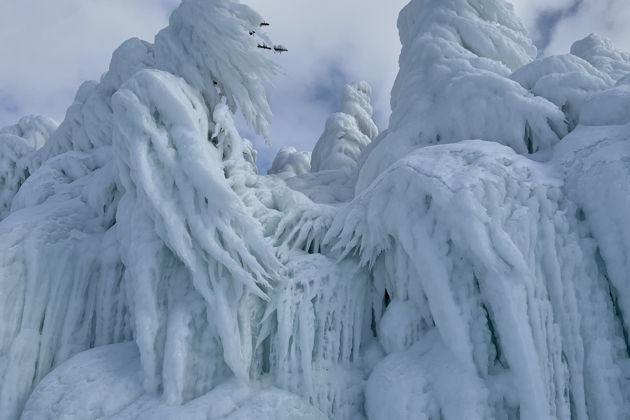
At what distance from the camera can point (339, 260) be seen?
6980 mm

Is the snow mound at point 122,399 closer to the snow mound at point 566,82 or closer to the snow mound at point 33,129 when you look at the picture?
the snow mound at point 566,82

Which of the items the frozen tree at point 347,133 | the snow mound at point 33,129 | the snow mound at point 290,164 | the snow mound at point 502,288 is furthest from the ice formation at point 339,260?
the snow mound at point 33,129

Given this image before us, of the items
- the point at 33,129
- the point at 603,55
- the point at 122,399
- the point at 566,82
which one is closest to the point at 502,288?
the point at 566,82

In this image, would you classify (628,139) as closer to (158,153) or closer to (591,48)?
(591,48)

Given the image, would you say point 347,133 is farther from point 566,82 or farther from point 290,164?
point 566,82

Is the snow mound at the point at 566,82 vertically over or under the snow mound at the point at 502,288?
over

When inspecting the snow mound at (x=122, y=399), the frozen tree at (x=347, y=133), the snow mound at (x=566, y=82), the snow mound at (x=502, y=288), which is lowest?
the snow mound at (x=122, y=399)

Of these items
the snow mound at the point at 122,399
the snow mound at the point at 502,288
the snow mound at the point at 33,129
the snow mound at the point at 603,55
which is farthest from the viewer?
the snow mound at the point at 33,129

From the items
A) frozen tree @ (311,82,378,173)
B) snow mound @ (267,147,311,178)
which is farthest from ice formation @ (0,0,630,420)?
snow mound @ (267,147,311,178)

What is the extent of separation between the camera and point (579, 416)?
4.63 m

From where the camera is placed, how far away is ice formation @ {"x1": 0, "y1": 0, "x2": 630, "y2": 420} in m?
4.98

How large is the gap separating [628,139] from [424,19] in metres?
6.33

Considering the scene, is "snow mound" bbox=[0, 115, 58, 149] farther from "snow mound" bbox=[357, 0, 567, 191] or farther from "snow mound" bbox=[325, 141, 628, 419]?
"snow mound" bbox=[325, 141, 628, 419]

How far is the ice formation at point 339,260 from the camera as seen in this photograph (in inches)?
196
